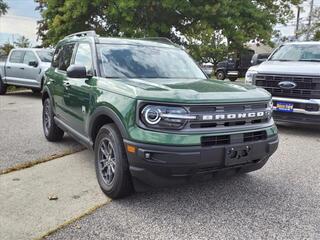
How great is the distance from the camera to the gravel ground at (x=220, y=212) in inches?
126

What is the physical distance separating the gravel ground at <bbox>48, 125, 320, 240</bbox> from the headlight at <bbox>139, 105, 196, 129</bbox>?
0.77m

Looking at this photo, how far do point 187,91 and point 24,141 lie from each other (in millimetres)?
3969

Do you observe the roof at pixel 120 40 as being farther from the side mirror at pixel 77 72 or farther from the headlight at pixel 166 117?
the headlight at pixel 166 117

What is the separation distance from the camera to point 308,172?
4922 mm

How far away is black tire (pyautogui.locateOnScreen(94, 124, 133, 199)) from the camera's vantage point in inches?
143

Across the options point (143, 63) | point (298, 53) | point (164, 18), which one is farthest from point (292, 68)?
point (164, 18)

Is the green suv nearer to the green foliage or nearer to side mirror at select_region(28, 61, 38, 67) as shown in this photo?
side mirror at select_region(28, 61, 38, 67)

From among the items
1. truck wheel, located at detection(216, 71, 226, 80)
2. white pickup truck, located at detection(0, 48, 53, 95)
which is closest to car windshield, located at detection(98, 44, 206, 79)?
white pickup truck, located at detection(0, 48, 53, 95)

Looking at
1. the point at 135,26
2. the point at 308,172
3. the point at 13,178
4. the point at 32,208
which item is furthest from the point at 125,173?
the point at 135,26

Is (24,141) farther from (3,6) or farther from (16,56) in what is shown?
(3,6)

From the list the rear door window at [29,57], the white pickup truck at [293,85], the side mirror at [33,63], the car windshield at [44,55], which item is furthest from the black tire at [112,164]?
the rear door window at [29,57]

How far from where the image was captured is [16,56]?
13.9 m

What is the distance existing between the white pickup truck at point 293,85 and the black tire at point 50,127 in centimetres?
430

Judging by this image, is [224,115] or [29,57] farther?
[29,57]
